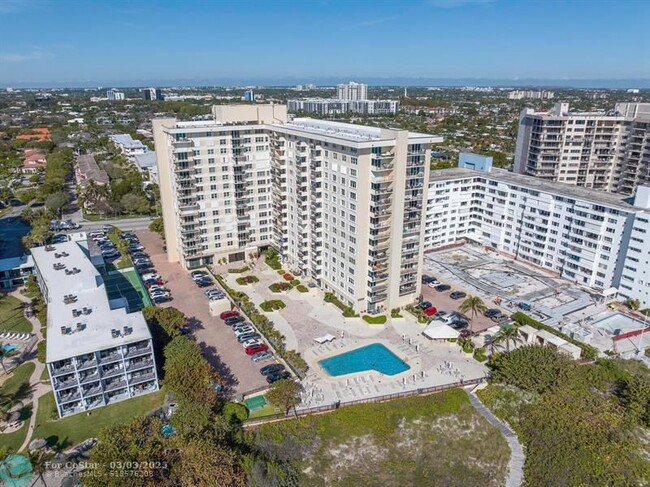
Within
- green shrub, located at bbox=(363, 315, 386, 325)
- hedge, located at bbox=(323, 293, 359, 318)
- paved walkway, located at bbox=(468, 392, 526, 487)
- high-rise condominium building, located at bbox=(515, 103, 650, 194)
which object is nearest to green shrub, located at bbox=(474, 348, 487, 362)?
paved walkway, located at bbox=(468, 392, 526, 487)

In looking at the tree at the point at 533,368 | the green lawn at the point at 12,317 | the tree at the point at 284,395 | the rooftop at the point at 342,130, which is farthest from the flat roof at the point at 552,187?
the green lawn at the point at 12,317

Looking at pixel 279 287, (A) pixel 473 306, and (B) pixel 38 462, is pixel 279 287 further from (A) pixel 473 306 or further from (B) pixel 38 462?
(B) pixel 38 462

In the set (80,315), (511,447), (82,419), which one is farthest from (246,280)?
(511,447)

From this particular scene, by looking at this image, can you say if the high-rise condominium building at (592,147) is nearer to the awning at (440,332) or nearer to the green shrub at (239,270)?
the awning at (440,332)

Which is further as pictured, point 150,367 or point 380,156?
point 380,156

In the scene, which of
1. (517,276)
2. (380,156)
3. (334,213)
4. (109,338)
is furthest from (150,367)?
(517,276)

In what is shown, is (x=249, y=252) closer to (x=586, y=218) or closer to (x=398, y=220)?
(x=398, y=220)
